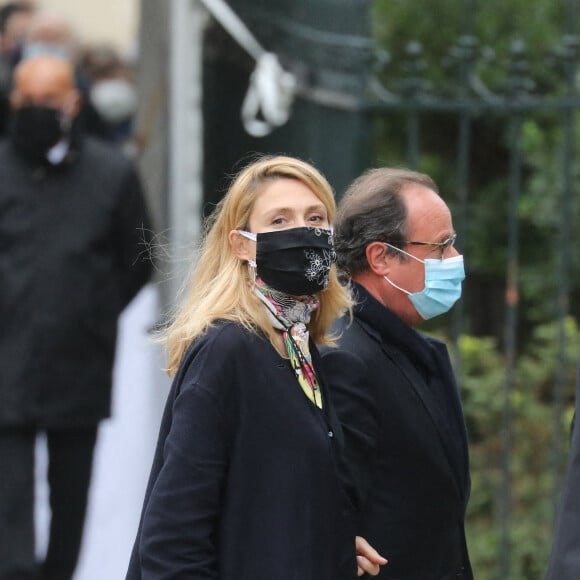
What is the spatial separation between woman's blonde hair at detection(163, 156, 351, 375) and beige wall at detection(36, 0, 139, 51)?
49.6 feet

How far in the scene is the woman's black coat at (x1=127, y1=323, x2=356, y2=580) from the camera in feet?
8.87

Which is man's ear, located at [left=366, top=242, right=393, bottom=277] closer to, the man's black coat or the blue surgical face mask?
the blue surgical face mask

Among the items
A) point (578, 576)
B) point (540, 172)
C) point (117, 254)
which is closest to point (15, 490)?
point (117, 254)

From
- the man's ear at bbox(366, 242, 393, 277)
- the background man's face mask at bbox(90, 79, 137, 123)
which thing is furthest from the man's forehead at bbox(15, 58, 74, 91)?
the background man's face mask at bbox(90, 79, 137, 123)

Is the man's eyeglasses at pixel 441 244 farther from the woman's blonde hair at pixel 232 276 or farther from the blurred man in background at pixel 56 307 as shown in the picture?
the blurred man in background at pixel 56 307

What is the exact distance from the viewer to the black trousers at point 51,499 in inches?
215

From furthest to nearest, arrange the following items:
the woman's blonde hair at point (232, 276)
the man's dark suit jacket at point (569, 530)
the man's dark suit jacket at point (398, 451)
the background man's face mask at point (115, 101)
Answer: the background man's face mask at point (115, 101)
the man's dark suit jacket at point (398, 451)
the woman's blonde hair at point (232, 276)
the man's dark suit jacket at point (569, 530)

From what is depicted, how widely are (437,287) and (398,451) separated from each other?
0.42m

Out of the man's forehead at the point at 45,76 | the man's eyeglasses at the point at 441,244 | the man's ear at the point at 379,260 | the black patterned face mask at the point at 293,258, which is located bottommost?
the man's ear at the point at 379,260

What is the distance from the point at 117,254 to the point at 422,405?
2.69 meters

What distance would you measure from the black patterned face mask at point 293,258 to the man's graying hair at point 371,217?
0.38 meters

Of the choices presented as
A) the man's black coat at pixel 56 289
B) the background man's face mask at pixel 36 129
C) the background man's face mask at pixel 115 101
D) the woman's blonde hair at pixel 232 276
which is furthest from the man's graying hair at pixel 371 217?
the background man's face mask at pixel 115 101

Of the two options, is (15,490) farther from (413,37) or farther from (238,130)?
(413,37)

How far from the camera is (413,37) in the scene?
24.3ft
